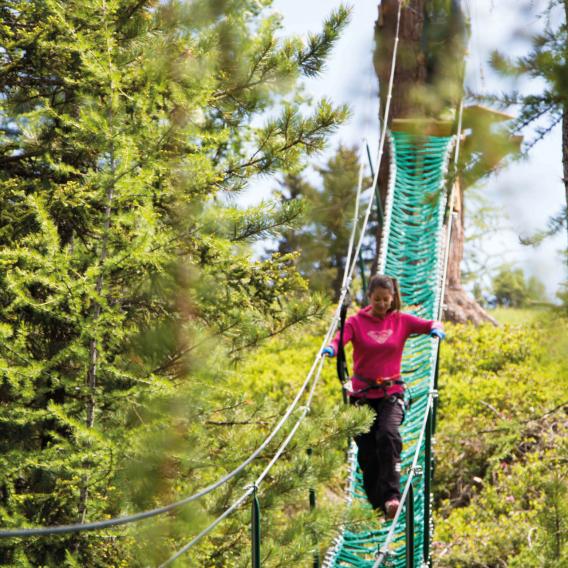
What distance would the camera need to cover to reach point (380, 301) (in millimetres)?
4012

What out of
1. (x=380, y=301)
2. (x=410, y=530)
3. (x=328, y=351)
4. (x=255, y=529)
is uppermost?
(x=380, y=301)

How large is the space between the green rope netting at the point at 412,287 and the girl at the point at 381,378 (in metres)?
0.16

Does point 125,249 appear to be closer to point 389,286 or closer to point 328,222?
point 389,286

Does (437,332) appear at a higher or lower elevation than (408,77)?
lower

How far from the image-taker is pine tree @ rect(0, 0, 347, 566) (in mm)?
2961

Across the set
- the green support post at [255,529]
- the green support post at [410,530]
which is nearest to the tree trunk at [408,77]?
the green support post at [410,530]

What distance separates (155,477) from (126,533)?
0.75 metres

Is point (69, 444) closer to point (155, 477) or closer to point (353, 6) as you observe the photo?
point (155, 477)

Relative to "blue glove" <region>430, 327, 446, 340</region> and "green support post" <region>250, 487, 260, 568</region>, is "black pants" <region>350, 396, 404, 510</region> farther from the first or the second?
"green support post" <region>250, 487, 260, 568</region>

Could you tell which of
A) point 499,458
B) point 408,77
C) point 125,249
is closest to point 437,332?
point 125,249

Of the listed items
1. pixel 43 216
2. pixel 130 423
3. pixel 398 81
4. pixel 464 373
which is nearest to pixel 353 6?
pixel 43 216

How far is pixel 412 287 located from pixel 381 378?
200 centimetres

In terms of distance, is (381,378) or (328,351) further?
(381,378)

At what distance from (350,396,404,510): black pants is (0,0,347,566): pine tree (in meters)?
0.55
